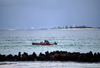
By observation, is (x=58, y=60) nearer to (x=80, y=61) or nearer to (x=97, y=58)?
(x=80, y=61)

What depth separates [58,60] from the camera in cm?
1670

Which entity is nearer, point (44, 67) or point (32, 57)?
point (44, 67)

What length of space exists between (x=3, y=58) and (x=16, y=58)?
48.0 inches

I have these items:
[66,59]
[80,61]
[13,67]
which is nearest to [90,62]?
[80,61]

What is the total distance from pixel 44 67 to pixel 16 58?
5216 millimetres

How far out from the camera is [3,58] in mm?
17359

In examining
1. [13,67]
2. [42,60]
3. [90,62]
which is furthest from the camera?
[42,60]

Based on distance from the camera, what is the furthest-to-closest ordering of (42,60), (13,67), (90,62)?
1. (42,60)
2. (90,62)
3. (13,67)

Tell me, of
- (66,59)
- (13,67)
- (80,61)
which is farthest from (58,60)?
(13,67)

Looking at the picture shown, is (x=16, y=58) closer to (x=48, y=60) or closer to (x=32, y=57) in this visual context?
(x=32, y=57)

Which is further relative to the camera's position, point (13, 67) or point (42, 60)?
point (42, 60)

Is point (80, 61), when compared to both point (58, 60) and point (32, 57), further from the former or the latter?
point (32, 57)

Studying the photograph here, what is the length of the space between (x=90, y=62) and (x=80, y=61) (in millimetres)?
870

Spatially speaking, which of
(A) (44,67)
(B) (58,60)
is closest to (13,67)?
(A) (44,67)
